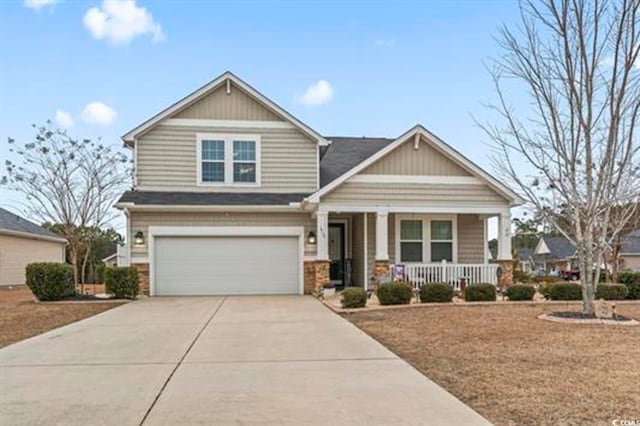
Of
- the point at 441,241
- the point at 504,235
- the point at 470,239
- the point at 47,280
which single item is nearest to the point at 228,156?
the point at 47,280

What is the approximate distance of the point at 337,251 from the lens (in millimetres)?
20062

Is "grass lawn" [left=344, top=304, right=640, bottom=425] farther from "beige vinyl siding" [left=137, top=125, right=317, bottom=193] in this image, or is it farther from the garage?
"beige vinyl siding" [left=137, top=125, right=317, bottom=193]

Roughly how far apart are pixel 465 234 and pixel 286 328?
10.4 m

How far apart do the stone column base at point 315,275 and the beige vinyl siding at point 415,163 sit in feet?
10.4

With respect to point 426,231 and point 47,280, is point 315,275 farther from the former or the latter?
point 47,280

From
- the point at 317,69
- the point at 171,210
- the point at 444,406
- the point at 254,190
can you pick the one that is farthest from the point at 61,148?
the point at 444,406

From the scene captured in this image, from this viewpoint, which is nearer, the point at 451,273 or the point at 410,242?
the point at 451,273

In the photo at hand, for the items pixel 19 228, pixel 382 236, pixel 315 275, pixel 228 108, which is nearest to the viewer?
pixel 382 236

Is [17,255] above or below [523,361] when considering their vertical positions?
above

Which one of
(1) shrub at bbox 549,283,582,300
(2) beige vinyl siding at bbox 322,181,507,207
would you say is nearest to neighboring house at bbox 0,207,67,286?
(2) beige vinyl siding at bbox 322,181,507,207

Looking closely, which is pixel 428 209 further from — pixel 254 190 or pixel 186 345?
pixel 186 345

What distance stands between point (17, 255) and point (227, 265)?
14.1 m

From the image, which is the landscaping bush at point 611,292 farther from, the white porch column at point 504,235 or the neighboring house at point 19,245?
the neighboring house at point 19,245

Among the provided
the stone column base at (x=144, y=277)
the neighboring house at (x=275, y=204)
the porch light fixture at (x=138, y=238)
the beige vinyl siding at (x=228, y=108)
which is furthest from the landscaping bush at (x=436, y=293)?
the porch light fixture at (x=138, y=238)
